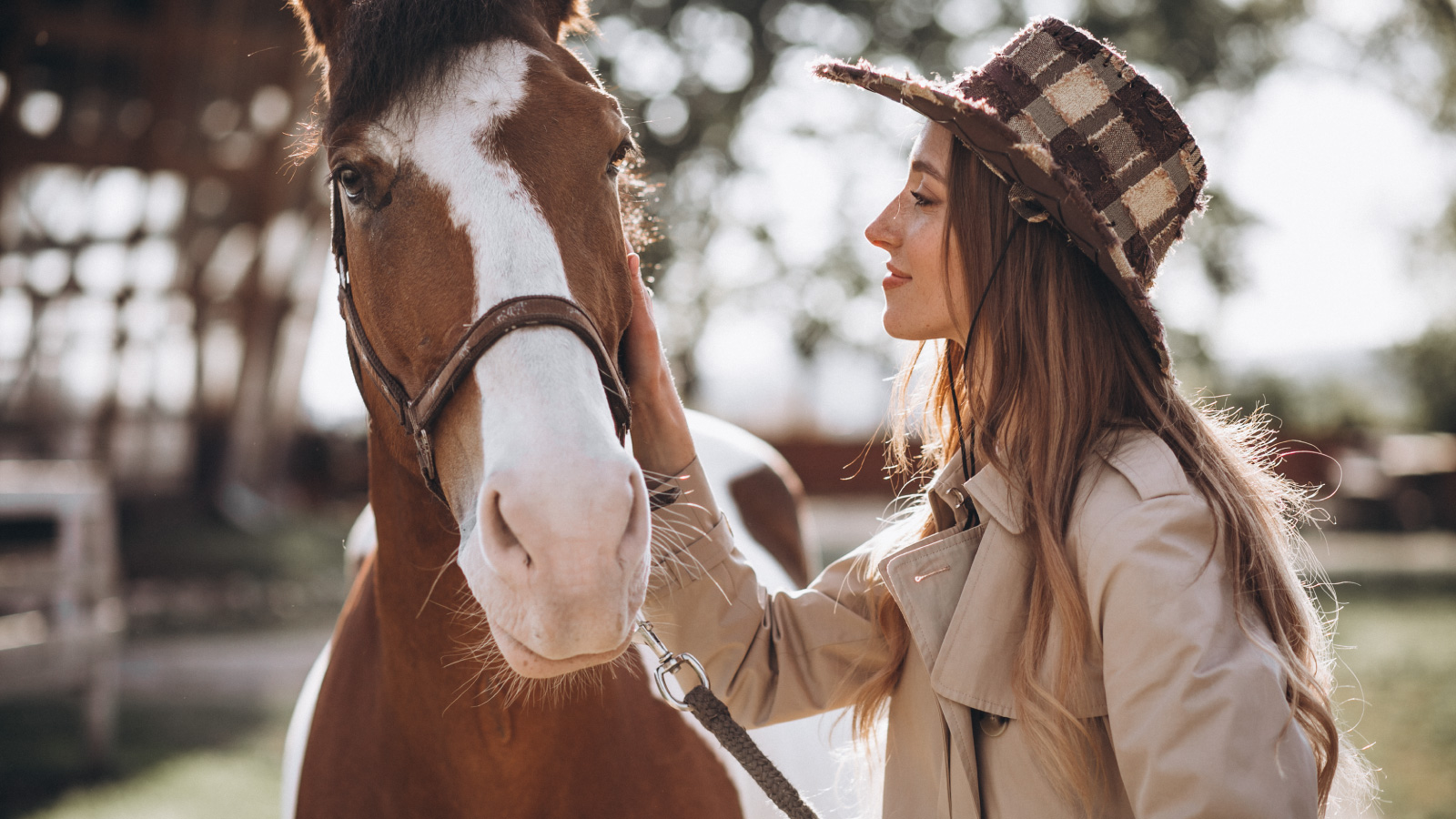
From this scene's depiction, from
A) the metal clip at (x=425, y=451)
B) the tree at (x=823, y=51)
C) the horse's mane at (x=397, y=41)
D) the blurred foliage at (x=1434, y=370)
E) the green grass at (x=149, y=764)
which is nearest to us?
the metal clip at (x=425, y=451)

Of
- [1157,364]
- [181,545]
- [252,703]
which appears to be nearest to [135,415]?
[181,545]

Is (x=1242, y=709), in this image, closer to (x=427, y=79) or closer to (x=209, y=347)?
(x=427, y=79)

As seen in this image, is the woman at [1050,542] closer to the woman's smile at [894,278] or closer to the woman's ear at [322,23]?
the woman's smile at [894,278]

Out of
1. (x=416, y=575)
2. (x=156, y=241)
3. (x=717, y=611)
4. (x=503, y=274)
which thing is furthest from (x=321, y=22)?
(x=156, y=241)

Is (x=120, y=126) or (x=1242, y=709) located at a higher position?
(x=1242, y=709)

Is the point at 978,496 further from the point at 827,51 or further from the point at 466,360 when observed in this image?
the point at 827,51

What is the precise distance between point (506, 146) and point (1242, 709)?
3.80ft

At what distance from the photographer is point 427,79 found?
4.61ft

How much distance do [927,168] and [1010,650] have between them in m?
0.75

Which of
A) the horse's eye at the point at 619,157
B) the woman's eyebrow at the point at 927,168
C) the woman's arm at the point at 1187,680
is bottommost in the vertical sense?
the woman's arm at the point at 1187,680

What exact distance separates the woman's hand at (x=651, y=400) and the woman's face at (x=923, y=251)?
0.40m

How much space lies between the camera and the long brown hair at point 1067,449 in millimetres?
1253

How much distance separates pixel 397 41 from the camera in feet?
4.68

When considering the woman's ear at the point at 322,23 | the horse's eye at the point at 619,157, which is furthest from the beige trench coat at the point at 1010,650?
the woman's ear at the point at 322,23
